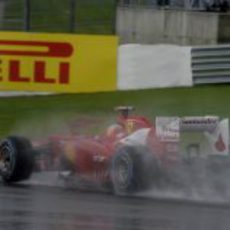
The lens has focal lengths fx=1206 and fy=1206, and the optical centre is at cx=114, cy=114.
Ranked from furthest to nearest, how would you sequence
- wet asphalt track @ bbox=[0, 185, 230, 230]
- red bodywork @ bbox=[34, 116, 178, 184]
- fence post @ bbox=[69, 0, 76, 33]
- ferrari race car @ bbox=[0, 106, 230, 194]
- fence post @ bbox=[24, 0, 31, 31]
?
fence post @ bbox=[69, 0, 76, 33], fence post @ bbox=[24, 0, 31, 31], red bodywork @ bbox=[34, 116, 178, 184], ferrari race car @ bbox=[0, 106, 230, 194], wet asphalt track @ bbox=[0, 185, 230, 230]

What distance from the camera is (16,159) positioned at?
13391mm

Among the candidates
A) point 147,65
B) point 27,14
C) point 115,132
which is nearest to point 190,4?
point 147,65

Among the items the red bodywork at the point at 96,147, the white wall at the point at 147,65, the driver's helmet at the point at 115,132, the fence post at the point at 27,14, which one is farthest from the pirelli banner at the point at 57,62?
the driver's helmet at the point at 115,132

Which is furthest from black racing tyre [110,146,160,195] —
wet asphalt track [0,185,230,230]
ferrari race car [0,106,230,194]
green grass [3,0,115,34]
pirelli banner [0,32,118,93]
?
green grass [3,0,115,34]

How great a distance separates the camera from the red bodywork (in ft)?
41.3

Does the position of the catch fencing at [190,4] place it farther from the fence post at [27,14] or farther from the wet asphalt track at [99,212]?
the wet asphalt track at [99,212]

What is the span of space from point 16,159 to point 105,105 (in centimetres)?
960

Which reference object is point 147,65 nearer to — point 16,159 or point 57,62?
point 57,62

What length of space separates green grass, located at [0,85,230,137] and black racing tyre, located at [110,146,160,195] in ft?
24.1

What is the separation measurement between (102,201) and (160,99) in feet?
38.2

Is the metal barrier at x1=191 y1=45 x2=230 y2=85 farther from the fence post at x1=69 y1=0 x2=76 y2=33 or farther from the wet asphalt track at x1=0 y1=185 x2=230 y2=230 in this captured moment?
the wet asphalt track at x1=0 y1=185 x2=230 y2=230

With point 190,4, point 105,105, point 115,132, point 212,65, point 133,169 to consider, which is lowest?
point 133,169

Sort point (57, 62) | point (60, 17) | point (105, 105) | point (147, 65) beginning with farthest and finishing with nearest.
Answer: point (60, 17)
point (147, 65)
point (57, 62)
point (105, 105)

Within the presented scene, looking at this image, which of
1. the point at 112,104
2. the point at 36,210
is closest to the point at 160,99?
the point at 112,104
